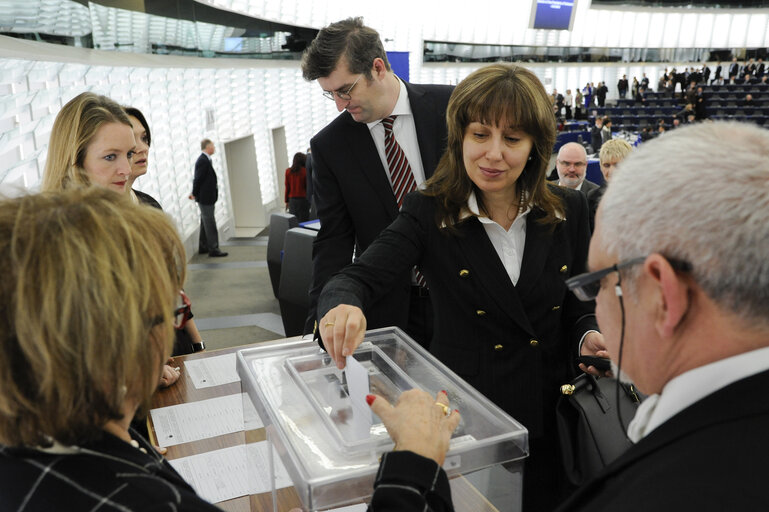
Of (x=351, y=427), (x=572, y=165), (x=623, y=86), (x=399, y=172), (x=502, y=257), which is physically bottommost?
(x=572, y=165)

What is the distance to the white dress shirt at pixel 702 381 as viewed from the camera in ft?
2.45

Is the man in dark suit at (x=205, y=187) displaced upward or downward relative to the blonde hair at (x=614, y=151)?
downward

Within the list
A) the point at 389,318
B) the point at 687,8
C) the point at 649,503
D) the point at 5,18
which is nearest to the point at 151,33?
the point at 5,18

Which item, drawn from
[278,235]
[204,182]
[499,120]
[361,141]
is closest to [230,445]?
[499,120]

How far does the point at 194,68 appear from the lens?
32.6 feet

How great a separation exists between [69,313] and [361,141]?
181 centimetres

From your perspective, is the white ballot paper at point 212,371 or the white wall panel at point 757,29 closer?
the white ballot paper at point 212,371

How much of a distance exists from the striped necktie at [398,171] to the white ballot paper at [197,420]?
1.02 metres

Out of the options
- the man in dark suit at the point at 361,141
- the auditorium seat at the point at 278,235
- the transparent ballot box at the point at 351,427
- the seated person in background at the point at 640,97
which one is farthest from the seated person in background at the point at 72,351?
the seated person in background at the point at 640,97

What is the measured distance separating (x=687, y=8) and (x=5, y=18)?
3335 centimetres

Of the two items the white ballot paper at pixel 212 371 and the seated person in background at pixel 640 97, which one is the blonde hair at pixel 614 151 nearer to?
the white ballot paper at pixel 212 371

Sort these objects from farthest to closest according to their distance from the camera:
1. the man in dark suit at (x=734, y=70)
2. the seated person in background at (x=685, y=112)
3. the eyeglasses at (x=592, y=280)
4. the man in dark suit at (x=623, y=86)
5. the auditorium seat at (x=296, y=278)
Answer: the man in dark suit at (x=623, y=86), the man in dark suit at (x=734, y=70), the seated person in background at (x=685, y=112), the auditorium seat at (x=296, y=278), the eyeglasses at (x=592, y=280)

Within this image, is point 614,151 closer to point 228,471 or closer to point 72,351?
point 228,471

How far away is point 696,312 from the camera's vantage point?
30.5 inches
